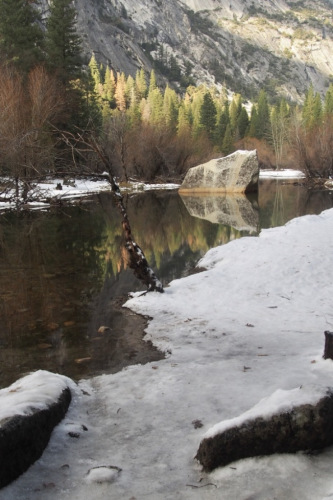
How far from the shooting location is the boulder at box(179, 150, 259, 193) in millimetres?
35781

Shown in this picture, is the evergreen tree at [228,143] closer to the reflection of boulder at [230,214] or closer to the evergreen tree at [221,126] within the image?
the evergreen tree at [221,126]

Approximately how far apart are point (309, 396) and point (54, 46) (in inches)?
1780

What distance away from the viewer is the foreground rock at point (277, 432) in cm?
290

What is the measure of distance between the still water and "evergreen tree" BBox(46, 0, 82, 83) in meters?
24.6

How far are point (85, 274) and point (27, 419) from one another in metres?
7.06

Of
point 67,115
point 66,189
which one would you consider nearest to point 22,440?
point 66,189

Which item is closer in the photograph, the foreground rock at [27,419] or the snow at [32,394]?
the foreground rock at [27,419]

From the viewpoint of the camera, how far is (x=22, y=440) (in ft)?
9.83

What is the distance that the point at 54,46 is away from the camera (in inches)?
1635

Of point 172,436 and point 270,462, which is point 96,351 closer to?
point 172,436

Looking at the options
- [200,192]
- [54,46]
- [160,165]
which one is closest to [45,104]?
[200,192]

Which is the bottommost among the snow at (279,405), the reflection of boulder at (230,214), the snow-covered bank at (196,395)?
the reflection of boulder at (230,214)

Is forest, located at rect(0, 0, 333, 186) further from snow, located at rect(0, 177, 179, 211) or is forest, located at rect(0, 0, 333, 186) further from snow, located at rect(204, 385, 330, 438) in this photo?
snow, located at rect(204, 385, 330, 438)

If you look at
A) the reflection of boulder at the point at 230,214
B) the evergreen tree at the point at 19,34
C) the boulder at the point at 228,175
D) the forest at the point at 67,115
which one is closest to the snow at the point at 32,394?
the reflection of boulder at the point at 230,214
